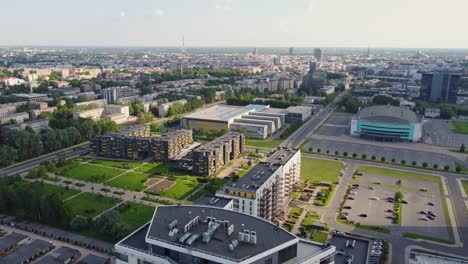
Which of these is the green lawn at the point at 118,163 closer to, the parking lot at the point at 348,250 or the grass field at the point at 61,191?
the grass field at the point at 61,191

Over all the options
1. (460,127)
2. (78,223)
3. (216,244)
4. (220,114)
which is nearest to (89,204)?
(78,223)

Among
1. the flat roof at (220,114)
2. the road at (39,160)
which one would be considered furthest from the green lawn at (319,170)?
the road at (39,160)

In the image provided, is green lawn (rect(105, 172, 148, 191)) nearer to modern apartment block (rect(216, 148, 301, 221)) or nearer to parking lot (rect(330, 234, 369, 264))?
modern apartment block (rect(216, 148, 301, 221))

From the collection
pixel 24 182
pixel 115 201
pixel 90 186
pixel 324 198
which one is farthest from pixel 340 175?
pixel 24 182

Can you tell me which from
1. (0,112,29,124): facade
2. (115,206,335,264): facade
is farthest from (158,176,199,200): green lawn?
(0,112,29,124): facade

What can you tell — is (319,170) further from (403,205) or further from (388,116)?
(388,116)
